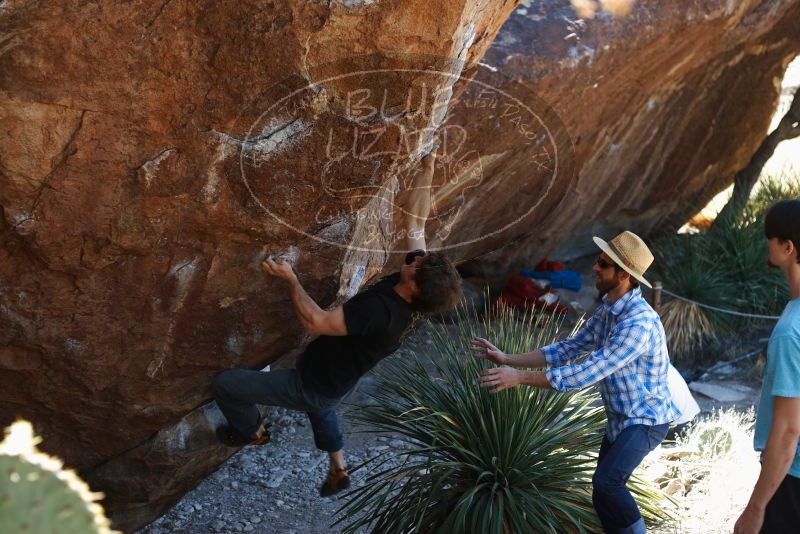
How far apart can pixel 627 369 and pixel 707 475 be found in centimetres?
189

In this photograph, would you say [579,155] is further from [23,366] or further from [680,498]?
[23,366]

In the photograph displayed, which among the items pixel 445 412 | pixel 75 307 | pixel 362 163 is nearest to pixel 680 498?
pixel 445 412

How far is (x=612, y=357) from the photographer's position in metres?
4.00

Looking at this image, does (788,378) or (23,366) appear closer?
(788,378)

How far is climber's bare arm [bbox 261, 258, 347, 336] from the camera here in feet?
14.0

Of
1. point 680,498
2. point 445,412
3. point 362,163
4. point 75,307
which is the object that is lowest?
point 680,498

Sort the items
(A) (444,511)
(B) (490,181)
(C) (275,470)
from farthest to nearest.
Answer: (B) (490,181), (C) (275,470), (A) (444,511)

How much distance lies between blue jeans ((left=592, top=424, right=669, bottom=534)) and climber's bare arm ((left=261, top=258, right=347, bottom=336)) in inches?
51.2

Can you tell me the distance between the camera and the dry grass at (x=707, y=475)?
5.09m

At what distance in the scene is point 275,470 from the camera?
6.41 meters

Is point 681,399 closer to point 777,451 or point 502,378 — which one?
point 502,378

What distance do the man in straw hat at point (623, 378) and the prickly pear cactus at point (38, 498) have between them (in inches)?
83.1

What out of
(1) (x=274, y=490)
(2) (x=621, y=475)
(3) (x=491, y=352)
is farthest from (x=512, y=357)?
(1) (x=274, y=490)

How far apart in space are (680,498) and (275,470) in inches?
104
